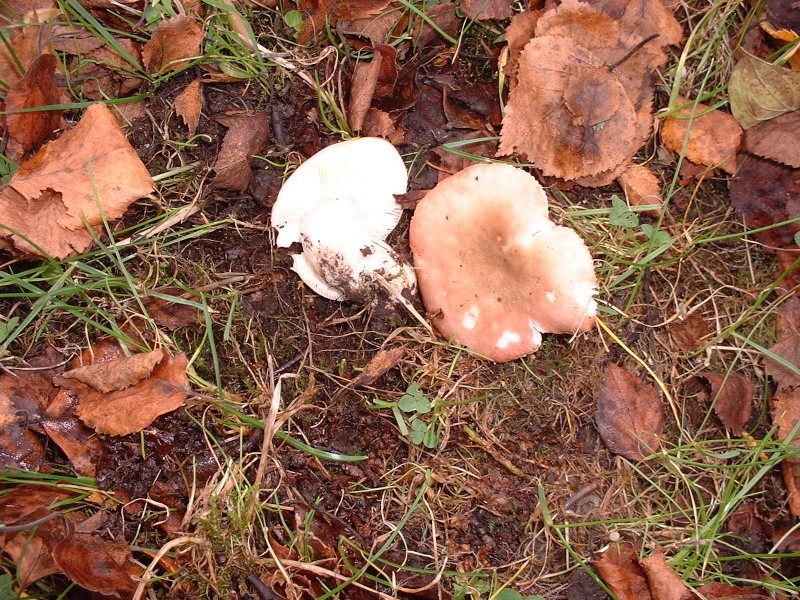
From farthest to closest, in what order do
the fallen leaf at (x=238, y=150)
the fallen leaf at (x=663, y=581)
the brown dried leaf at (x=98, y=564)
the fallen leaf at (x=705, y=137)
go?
the fallen leaf at (x=705, y=137) < the fallen leaf at (x=238, y=150) < the fallen leaf at (x=663, y=581) < the brown dried leaf at (x=98, y=564)

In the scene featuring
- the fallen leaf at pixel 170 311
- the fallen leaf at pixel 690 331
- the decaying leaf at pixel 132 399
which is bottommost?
the fallen leaf at pixel 690 331

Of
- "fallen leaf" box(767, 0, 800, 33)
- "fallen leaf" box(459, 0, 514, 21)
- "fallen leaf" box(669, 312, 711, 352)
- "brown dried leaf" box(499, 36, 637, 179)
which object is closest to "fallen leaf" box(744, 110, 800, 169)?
"fallen leaf" box(767, 0, 800, 33)

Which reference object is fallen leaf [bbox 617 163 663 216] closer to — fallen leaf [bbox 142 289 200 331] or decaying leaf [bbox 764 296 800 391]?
decaying leaf [bbox 764 296 800 391]

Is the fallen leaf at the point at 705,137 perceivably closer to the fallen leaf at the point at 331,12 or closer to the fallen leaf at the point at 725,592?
the fallen leaf at the point at 331,12

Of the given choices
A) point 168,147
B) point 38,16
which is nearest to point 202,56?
point 168,147

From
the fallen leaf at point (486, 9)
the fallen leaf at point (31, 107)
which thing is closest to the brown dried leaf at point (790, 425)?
the fallen leaf at point (486, 9)

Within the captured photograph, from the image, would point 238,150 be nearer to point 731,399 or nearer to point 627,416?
point 627,416

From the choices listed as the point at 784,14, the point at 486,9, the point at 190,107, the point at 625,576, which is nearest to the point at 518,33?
the point at 486,9
